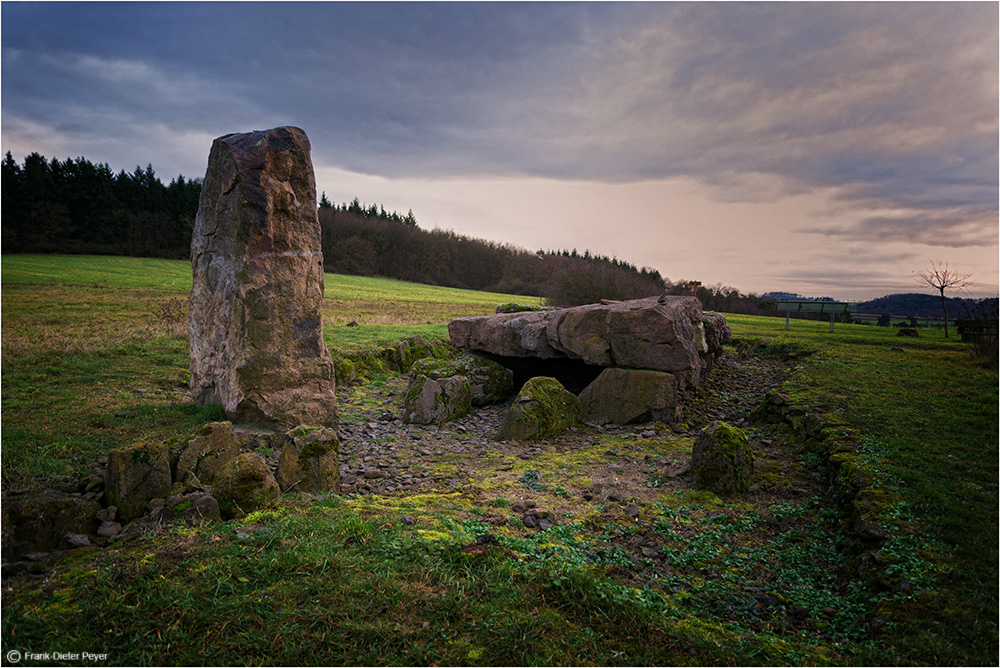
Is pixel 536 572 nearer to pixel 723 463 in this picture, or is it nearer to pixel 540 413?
pixel 723 463

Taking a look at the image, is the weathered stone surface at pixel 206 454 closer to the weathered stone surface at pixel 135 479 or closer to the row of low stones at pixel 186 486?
the row of low stones at pixel 186 486

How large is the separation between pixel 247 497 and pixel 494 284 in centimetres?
6902

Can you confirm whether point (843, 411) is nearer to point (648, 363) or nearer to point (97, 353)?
point (648, 363)

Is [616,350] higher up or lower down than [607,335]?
lower down

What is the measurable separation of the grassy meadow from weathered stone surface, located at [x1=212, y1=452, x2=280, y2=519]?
0.32 m

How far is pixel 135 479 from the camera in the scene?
479cm

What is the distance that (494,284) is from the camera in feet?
240

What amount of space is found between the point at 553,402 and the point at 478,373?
264cm

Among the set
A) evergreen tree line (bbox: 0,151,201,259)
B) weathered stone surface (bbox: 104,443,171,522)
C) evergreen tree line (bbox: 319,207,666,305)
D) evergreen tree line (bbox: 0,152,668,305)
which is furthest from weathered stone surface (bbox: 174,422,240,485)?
evergreen tree line (bbox: 319,207,666,305)

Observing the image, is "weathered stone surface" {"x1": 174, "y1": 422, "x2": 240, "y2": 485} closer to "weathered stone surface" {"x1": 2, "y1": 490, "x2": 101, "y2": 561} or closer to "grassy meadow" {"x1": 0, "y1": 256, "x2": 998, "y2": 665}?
"weathered stone surface" {"x1": 2, "y1": 490, "x2": 101, "y2": 561}

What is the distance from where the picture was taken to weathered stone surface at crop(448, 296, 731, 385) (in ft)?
34.3

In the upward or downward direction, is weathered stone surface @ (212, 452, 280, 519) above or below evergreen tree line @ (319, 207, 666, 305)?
below

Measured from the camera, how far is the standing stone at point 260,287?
26.3ft

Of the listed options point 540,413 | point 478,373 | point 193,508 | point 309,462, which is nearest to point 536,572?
point 193,508
